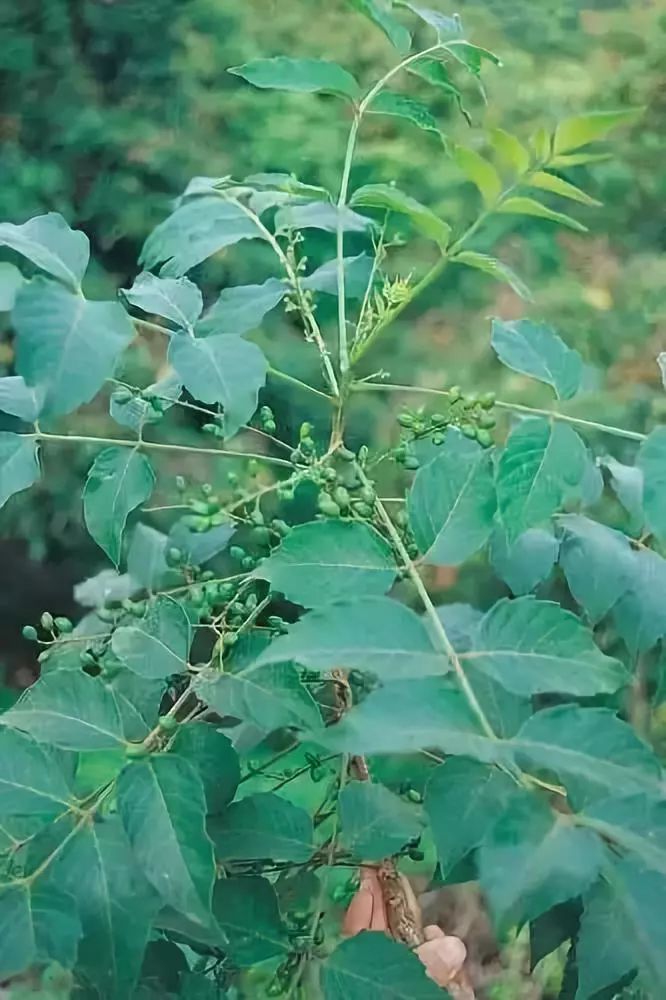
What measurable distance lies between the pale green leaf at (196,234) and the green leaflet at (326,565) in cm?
16

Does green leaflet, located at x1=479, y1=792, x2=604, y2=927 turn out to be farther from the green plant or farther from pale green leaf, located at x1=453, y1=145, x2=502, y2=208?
pale green leaf, located at x1=453, y1=145, x2=502, y2=208

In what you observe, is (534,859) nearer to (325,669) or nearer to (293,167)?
(325,669)

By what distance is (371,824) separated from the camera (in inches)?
14.7

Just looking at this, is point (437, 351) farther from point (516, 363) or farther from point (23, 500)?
point (516, 363)

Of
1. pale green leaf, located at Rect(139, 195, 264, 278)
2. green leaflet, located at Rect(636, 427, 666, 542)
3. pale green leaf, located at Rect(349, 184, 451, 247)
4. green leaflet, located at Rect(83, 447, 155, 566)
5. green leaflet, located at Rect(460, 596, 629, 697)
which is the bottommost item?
green leaflet, located at Rect(83, 447, 155, 566)

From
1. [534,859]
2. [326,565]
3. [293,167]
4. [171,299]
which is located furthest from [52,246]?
[293,167]

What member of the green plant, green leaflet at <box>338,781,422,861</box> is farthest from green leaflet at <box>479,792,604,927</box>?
green leaflet at <box>338,781,422,861</box>

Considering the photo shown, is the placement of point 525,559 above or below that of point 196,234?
below

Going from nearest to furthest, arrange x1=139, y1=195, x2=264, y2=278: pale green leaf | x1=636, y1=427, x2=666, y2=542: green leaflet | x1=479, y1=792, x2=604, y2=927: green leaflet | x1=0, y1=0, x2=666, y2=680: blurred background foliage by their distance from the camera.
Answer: x1=479, y1=792, x2=604, y2=927: green leaflet, x1=636, y1=427, x2=666, y2=542: green leaflet, x1=139, y1=195, x2=264, y2=278: pale green leaf, x1=0, y1=0, x2=666, y2=680: blurred background foliage

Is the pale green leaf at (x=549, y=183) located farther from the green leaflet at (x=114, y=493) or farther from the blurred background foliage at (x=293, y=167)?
the blurred background foliage at (x=293, y=167)

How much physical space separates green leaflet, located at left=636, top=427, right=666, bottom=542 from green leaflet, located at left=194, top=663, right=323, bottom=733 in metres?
0.13

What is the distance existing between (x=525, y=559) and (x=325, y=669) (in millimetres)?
181

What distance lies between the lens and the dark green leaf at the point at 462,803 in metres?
0.29

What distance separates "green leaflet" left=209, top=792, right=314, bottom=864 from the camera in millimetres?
375
